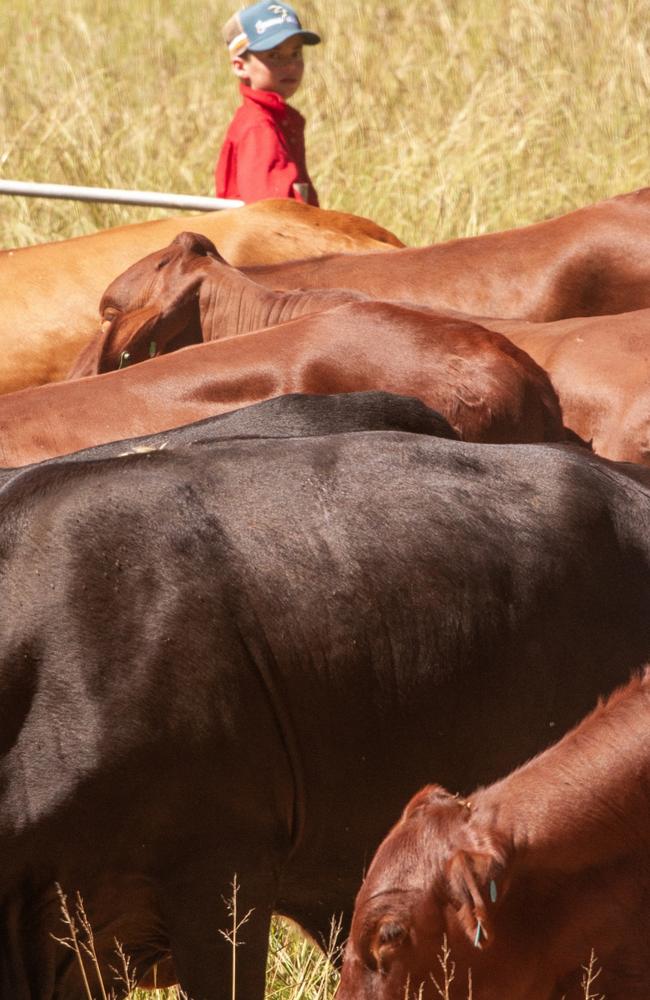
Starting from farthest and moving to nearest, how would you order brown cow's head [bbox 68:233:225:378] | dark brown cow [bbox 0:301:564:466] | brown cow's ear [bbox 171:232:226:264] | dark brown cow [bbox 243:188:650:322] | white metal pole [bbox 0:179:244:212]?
white metal pole [bbox 0:179:244:212] < dark brown cow [bbox 243:188:650:322] < brown cow's ear [bbox 171:232:226:264] < brown cow's head [bbox 68:233:225:378] < dark brown cow [bbox 0:301:564:466]

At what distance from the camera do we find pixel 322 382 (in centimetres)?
534

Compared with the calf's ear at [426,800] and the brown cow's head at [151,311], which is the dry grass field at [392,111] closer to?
the brown cow's head at [151,311]

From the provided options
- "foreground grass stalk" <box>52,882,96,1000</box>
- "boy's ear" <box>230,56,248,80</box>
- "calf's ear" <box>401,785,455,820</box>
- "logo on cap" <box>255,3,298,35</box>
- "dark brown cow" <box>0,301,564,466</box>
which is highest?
"logo on cap" <box>255,3,298,35</box>

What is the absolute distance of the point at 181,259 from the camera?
21.9 feet

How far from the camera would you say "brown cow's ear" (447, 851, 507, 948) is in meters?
2.52

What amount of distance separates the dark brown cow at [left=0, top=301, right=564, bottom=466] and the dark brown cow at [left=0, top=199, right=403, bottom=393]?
213 cm

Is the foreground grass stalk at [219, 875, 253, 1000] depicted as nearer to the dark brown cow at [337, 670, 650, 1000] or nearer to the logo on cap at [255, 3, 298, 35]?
the dark brown cow at [337, 670, 650, 1000]

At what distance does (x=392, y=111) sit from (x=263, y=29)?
3939mm

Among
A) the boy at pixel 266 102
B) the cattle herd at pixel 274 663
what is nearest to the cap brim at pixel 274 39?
the boy at pixel 266 102

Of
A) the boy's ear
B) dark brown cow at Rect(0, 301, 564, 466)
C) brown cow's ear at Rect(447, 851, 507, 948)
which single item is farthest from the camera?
the boy's ear

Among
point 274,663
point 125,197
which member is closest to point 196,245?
point 125,197

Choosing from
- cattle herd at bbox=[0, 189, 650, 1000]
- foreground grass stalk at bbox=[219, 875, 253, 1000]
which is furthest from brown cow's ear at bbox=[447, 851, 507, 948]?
foreground grass stalk at bbox=[219, 875, 253, 1000]

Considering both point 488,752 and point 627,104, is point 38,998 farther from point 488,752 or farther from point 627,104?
point 627,104

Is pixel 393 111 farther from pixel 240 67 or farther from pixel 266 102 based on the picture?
pixel 266 102
